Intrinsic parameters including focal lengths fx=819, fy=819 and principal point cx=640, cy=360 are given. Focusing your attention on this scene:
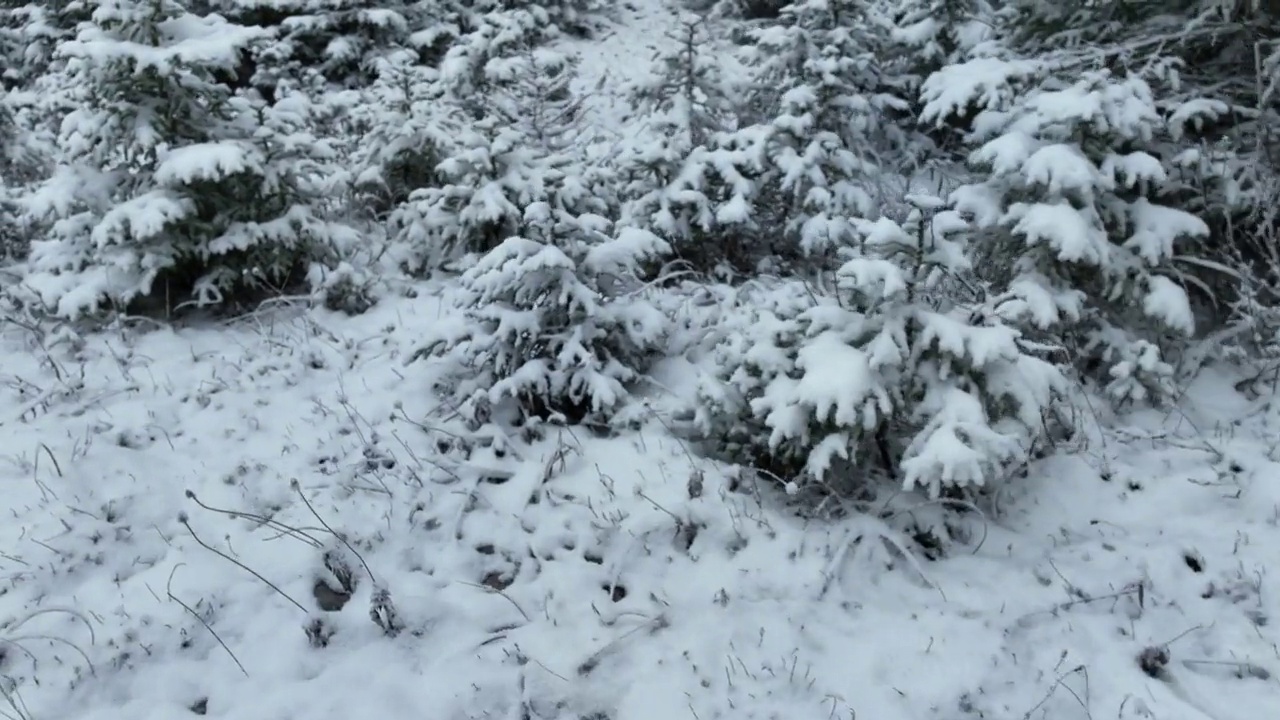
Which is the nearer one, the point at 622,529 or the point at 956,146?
the point at 622,529

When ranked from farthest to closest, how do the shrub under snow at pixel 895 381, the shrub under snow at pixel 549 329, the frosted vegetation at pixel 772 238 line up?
the shrub under snow at pixel 549 329 → the frosted vegetation at pixel 772 238 → the shrub under snow at pixel 895 381

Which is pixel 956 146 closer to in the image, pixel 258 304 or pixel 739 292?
pixel 739 292

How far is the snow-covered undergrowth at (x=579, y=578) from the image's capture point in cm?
368

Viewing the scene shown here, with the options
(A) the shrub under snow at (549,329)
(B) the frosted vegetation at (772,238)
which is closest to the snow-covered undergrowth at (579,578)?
(B) the frosted vegetation at (772,238)

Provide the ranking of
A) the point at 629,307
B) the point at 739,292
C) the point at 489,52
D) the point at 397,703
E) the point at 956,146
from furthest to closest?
the point at 489,52 → the point at 956,146 → the point at 739,292 → the point at 629,307 → the point at 397,703

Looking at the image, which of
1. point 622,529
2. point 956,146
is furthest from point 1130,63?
point 622,529

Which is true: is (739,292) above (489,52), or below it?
below

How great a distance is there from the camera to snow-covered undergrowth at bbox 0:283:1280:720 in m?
3.68

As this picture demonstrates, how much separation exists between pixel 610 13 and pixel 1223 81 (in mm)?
12186

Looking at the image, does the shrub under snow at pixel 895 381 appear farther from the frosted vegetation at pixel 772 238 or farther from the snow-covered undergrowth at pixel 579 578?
the snow-covered undergrowth at pixel 579 578

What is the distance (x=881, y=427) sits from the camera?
15.7 feet

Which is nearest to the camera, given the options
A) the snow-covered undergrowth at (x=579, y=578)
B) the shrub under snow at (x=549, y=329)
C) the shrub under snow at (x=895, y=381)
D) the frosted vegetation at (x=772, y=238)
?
the snow-covered undergrowth at (x=579, y=578)

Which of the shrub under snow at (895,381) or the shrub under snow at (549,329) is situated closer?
the shrub under snow at (895,381)

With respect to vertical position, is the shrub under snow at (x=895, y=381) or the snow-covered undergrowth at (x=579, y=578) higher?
the shrub under snow at (x=895, y=381)
